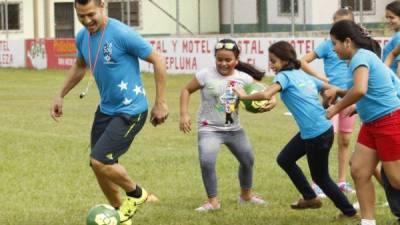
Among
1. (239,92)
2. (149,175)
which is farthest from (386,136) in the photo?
(149,175)

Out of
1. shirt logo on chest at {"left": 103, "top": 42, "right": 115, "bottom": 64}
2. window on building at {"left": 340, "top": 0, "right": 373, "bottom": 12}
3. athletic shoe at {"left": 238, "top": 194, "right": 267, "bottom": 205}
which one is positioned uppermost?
window on building at {"left": 340, "top": 0, "right": 373, "bottom": 12}

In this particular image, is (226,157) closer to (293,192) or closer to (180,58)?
(293,192)

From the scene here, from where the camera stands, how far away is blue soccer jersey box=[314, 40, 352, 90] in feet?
34.5

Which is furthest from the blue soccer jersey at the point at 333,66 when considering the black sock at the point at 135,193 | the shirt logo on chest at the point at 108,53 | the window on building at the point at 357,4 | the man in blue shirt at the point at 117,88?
the window on building at the point at 357,4

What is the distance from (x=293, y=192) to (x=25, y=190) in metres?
2.79

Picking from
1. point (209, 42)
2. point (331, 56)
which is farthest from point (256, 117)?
point (209, 42)

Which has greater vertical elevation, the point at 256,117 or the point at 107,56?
the point at 107,56

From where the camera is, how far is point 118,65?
27.2ft

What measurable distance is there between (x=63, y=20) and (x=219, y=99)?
117 feet

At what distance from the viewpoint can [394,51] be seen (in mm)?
9930

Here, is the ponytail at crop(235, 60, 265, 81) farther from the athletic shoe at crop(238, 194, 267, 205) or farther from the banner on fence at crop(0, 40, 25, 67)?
the banner on fence at crop(0, 40, 25, 67)

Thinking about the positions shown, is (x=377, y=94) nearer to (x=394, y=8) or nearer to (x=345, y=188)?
(x=394, y=8)

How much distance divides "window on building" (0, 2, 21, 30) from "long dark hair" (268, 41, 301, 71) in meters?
34.8

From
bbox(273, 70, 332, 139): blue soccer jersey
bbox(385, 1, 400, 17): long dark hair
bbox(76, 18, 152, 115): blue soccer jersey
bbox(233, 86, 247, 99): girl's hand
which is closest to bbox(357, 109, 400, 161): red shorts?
bbox(273, 70, 332, 139): blue soccer jersey
